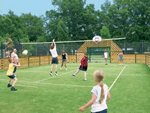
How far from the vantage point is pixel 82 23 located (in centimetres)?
7169

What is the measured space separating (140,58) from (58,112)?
87.4 feet

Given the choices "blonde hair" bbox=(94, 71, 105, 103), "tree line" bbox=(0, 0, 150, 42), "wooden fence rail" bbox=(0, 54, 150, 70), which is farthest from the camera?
"tree line" bbox=(0, 0, 150, 42)

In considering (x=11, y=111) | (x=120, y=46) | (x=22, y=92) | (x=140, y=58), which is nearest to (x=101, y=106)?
(x=11, y=111)

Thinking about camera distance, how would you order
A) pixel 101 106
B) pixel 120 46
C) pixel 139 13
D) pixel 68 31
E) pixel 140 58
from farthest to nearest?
pixel 68 31 < pixel 139 13 < pixel 120 46 < pixel 140 58 < pixel 101 106

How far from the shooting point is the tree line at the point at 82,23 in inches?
2371

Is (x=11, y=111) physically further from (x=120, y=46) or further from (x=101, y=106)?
(x=120, y=46)

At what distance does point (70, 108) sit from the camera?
6742 millimetres

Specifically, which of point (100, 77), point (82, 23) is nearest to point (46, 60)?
point (100, 77)

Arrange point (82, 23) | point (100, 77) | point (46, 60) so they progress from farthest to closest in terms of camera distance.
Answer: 1. point (82, 23)
2. point (46, 60)
3. point (100, 77)

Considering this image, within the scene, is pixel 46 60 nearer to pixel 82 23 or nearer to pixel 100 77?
pixel 100 77

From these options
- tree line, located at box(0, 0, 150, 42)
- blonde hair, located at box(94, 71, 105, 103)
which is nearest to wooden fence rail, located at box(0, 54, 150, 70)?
blonde hair, located at box(94, 71, 105, 103)

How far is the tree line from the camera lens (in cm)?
6022

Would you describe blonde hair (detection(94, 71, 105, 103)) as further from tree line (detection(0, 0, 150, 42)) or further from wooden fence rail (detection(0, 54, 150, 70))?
tree line (detection(0, 0, 150, 42))

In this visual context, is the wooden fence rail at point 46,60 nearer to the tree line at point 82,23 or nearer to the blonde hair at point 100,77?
the blonde hair at point 100,77
